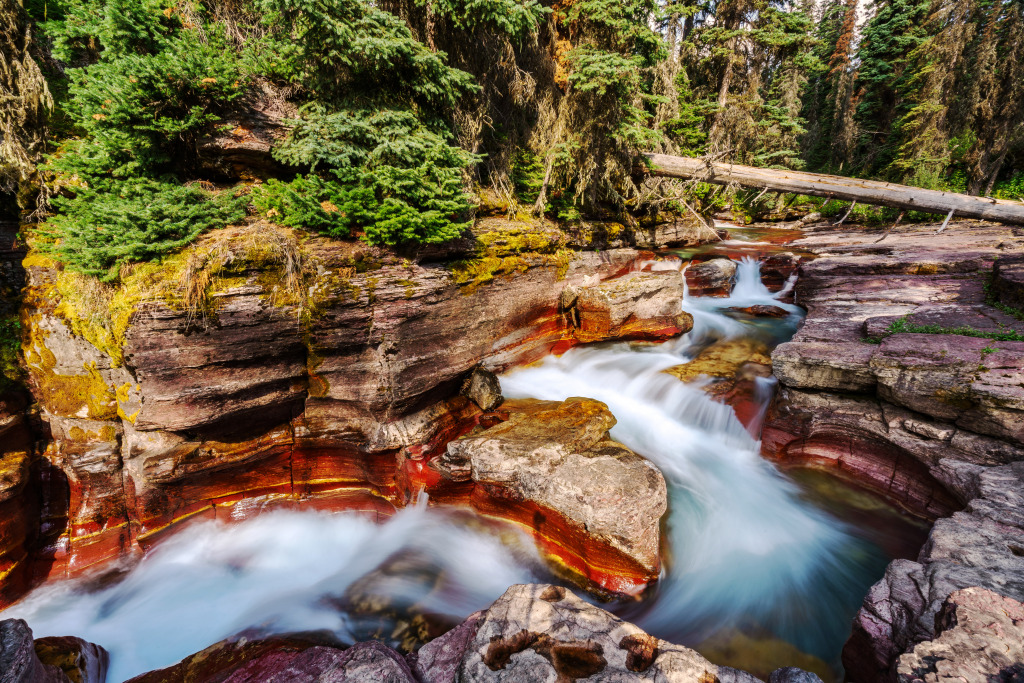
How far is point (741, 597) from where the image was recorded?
5.20 m

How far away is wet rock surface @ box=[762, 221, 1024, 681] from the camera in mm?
3676

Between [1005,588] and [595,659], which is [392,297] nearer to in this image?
[595,659]

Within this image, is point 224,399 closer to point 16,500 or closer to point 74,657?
point 16,500

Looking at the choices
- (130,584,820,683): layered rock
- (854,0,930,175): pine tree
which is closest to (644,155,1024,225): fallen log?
(130,584,820,683): layered rock

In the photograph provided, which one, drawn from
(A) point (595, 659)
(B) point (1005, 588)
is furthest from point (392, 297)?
(B) point (1005, 588)

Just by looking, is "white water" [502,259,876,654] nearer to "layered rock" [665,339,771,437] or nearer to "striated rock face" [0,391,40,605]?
"layered rock" [665,339,771,437]

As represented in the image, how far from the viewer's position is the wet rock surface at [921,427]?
3.68 m

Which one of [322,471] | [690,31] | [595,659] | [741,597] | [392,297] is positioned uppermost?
[690,31]

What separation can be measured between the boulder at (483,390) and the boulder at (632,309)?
11.7 feet

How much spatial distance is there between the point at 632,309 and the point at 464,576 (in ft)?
23.3

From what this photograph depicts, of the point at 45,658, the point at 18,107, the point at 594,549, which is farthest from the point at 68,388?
the point at 594,549

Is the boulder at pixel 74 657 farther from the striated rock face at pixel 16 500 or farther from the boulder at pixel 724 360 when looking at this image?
the boulder at pixel 724 360

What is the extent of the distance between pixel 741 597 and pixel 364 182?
26.7ft

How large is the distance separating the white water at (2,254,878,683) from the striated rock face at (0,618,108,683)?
348 mm
